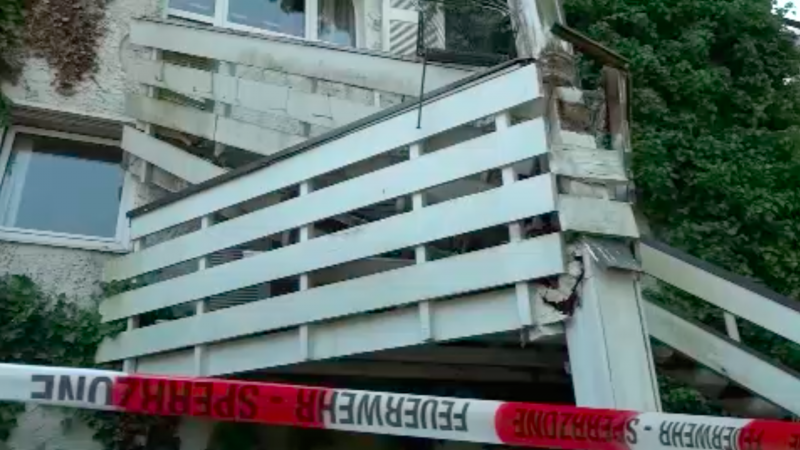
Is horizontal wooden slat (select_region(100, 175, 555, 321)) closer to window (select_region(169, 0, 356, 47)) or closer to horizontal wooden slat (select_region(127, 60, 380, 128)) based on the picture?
horizontal wooden slat (select_region(127, 60, 380, 128))

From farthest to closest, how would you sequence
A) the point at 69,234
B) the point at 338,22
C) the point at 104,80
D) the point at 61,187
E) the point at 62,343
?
the point at 338,22 < the point at 104,80 < the point at 61,187 < the point at 69,234 < the point at 62,343

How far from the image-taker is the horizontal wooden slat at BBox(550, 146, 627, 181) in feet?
11.4

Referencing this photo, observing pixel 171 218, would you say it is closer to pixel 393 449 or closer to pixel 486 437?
pixel 393 449

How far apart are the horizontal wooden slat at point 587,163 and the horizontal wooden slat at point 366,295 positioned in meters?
0.33

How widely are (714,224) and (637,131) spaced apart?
45.1 inches

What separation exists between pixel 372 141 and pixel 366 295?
2.78ft

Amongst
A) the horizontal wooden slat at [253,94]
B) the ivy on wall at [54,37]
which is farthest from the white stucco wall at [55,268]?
the horizontal wooden slat at [253,94]

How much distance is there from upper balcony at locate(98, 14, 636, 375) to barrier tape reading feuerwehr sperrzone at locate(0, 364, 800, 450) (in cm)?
70

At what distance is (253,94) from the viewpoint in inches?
225

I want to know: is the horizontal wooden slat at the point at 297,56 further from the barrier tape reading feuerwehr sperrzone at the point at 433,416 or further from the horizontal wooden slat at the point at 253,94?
the barrier tape reading feuerwehr sperrzone at the point at 433,416

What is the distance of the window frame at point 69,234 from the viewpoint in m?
5.86

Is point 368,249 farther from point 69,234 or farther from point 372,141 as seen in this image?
point 69,234

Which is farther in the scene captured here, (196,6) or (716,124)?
(716,124)

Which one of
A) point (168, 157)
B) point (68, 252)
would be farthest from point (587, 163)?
point (68, 252)
